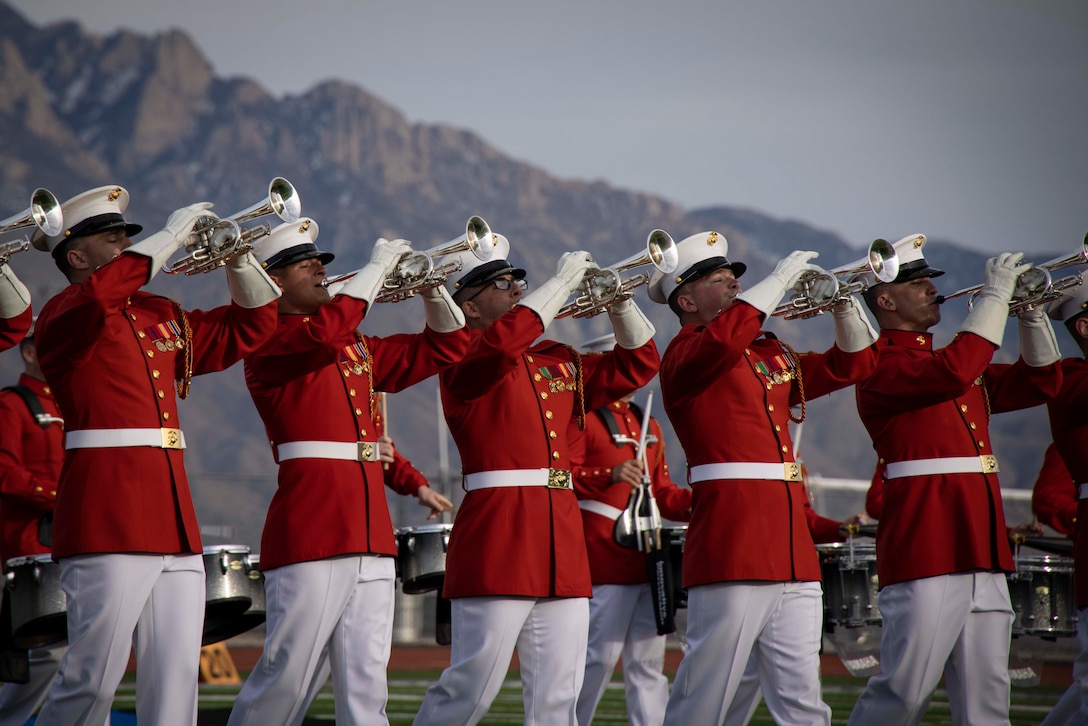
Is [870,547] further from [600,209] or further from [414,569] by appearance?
[600,209]

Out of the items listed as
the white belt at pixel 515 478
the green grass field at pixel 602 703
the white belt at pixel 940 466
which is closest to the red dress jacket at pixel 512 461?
the white belt at pixel 515 478

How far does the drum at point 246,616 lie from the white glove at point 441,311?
4.48 feet

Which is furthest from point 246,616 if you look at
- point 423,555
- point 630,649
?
point 630,649

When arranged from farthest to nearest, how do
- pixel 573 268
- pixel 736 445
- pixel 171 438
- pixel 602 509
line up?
pixel 602 509 → pixel 736 445 → pixel 573 268 → pixel 171 438

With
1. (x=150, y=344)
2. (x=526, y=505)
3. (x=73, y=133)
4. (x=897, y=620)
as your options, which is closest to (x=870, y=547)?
(x=897, y=620)

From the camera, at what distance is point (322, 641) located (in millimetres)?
5480

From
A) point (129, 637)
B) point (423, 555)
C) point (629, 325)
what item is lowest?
point (129, 637)

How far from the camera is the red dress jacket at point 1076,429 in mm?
6648

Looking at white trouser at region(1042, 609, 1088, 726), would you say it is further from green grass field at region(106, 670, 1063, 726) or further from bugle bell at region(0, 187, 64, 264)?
bugle bell at region(0, 187, 64, 264)

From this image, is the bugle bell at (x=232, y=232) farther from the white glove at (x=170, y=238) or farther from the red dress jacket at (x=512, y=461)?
the red dress jacket at (x=512, y=461)

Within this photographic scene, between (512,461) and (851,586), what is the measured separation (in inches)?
87.7

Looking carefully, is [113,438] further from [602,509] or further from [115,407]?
[602,509]

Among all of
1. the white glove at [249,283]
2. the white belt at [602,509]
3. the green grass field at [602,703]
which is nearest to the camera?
the white glove at [249,283]

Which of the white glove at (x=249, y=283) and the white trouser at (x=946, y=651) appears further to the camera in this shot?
the white trouser at (x=946, y=651)
